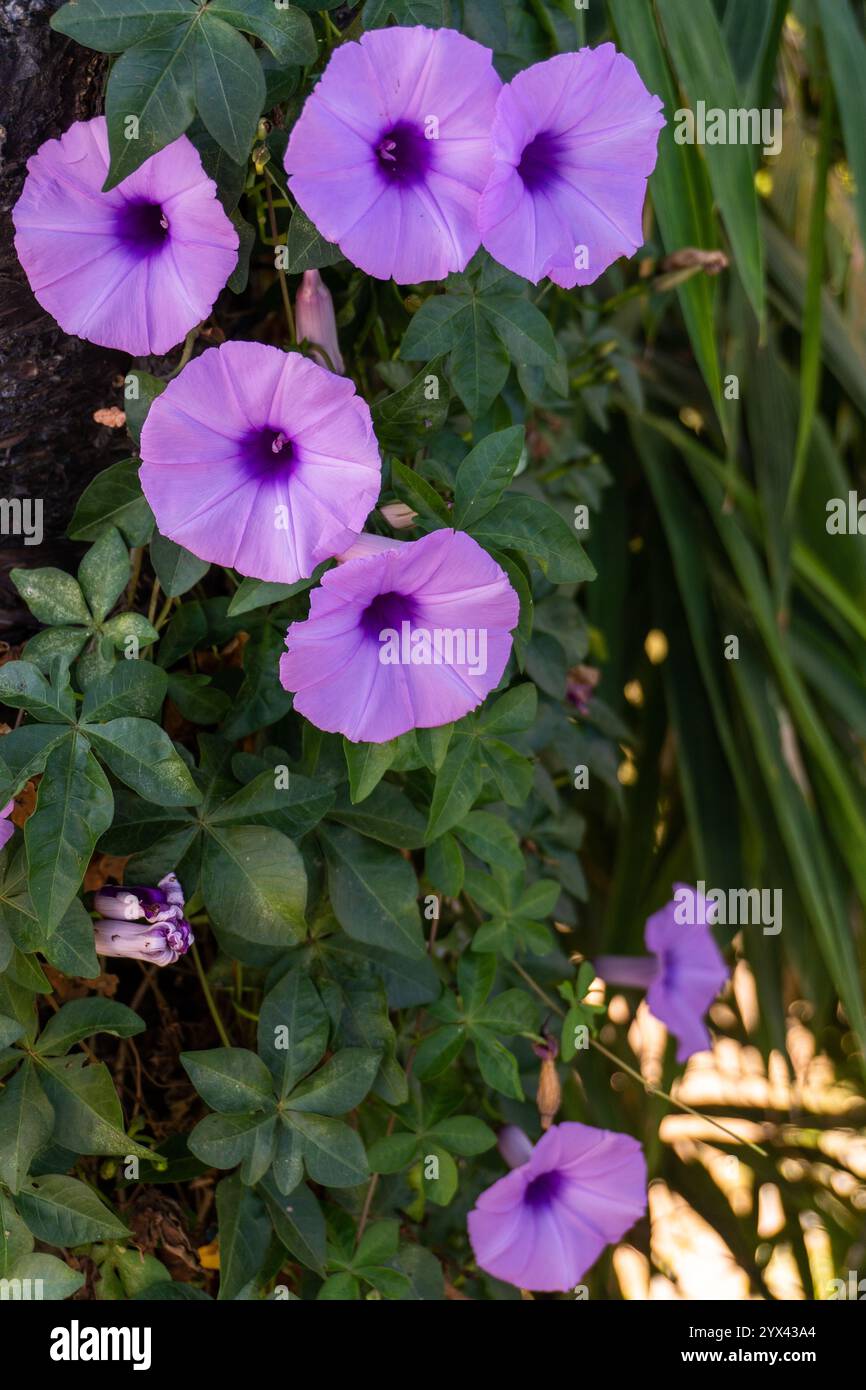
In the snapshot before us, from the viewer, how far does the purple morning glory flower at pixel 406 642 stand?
0.64 m

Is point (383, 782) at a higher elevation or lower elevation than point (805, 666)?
lower

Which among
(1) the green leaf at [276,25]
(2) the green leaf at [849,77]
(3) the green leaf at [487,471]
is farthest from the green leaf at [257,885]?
(2) the green leaf at [849,77]

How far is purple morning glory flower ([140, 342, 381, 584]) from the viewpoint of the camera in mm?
627

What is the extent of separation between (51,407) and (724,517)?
815 millimetres

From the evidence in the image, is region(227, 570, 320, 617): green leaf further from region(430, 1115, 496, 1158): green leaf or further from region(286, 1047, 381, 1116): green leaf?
region(430, 1115, 496, 1158): green leaf

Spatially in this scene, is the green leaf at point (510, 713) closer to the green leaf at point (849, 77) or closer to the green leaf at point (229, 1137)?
the green leaf at point (229, 1137)

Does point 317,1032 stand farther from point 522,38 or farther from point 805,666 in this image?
point 805,666

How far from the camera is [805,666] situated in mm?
1339

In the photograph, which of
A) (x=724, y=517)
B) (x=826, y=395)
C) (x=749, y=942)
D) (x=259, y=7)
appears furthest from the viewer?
(x=826, y=395)

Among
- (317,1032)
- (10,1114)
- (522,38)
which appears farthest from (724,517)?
(10,1114)

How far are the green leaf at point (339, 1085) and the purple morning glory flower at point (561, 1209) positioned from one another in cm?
19

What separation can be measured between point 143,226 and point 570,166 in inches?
9.8

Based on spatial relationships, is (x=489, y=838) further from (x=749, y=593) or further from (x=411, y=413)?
(x=749, y=593)

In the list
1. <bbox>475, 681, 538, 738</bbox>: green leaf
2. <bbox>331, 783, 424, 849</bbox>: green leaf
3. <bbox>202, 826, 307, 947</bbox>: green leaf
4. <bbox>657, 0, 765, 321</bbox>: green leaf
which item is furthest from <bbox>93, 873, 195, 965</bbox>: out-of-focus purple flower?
<bbox>657, 0, 765, 321</bbox>: green leaf
